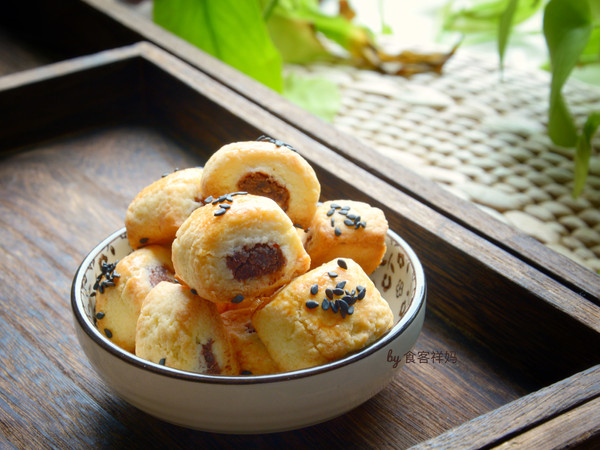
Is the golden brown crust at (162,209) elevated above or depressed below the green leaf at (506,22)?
above

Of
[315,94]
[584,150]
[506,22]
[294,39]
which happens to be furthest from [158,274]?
[294,39]

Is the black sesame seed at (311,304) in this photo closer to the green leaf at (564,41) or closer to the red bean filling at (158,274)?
the red bean filling at (158,274)

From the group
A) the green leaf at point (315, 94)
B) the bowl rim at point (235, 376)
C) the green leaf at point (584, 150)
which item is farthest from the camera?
the green leaf at point (315, 94)

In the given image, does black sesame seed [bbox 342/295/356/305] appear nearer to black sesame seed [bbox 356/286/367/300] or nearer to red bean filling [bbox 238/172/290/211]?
black sesame seed [bbox 356/286/367/300]

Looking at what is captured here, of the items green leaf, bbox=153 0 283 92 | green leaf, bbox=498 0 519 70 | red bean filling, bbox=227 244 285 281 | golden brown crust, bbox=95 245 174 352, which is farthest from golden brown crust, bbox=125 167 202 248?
green leaf, bbox=498 0 519 70

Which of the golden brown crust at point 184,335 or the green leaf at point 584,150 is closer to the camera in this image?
the golden brown crust at point 184,335

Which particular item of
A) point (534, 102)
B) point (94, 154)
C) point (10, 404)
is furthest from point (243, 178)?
point (534, 102)

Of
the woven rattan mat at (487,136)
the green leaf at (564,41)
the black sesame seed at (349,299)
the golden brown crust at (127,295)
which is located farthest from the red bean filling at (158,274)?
the green leaf at (564,41)

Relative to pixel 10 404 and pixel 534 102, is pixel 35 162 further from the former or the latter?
pixel 534 102
